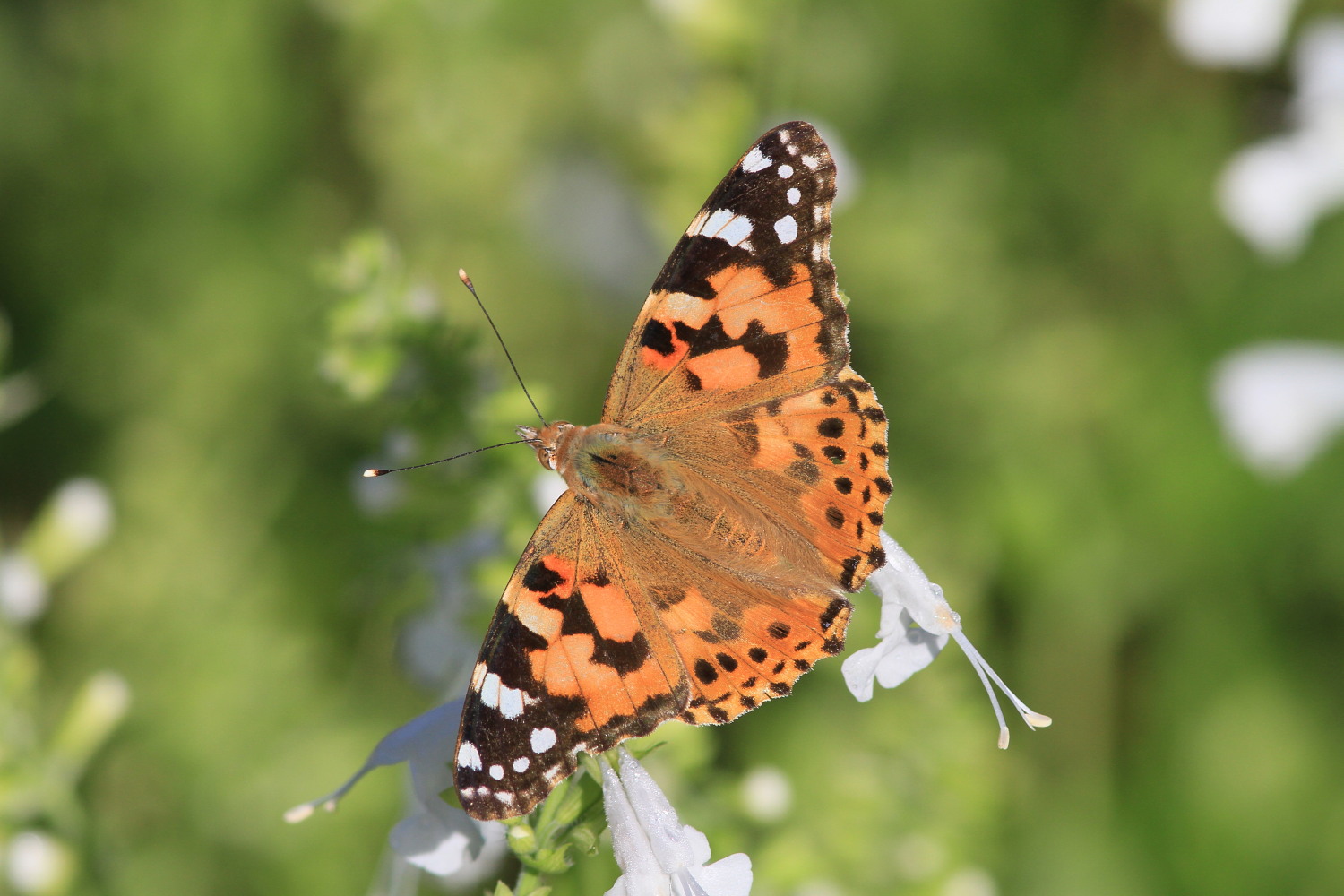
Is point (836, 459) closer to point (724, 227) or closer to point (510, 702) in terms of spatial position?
point (724, 227)

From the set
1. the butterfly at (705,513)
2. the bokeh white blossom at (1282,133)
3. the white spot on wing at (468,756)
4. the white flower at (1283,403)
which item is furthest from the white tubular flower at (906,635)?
the bokeh white blossom at (1282,133)

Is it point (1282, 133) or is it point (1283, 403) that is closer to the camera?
point (1283, 403)

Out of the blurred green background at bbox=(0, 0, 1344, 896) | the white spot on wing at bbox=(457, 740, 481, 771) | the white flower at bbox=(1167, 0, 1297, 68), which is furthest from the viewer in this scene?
the white flower at bbox=(1167, 0, 1297, 68)

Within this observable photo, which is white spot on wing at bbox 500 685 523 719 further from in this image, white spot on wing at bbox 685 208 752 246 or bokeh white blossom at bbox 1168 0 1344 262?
bokeh white blossom at bbox 1168 0 1344 262

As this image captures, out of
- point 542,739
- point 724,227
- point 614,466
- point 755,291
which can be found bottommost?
point 542,739

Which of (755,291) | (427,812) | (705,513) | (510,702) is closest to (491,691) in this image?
(510,702)

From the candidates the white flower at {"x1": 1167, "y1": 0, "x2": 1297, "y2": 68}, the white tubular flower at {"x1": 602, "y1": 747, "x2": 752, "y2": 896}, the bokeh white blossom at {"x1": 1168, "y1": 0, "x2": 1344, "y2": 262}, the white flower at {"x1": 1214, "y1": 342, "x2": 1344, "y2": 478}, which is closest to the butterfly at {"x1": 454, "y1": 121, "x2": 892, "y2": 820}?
the white tubular flower at {"x1": 602, "y1": 747, "x2": 752, "y2": 896}

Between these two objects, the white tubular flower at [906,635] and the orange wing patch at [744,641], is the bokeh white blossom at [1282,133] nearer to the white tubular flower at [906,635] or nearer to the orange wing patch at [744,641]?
the white tubular flower at [906,635]
